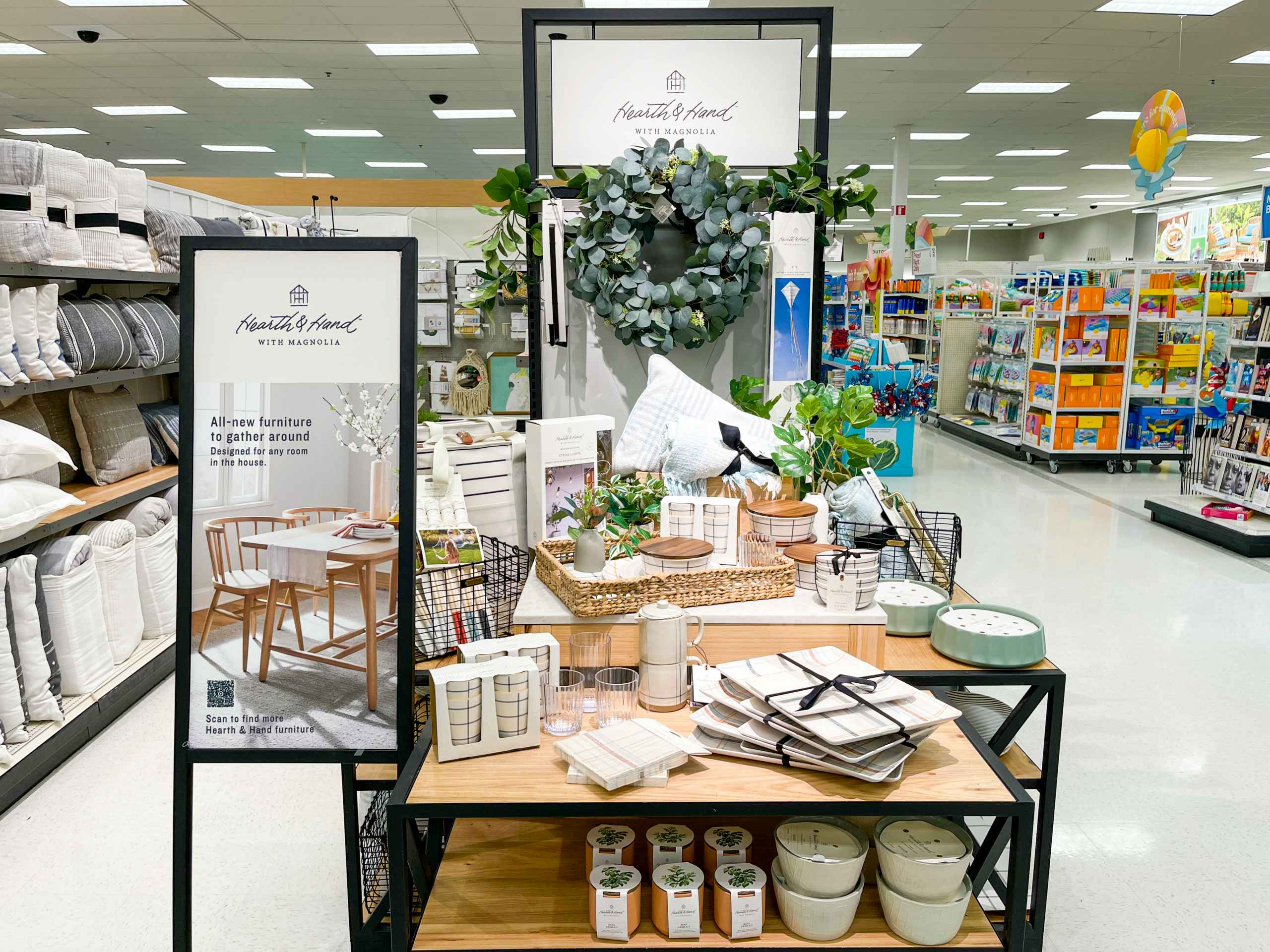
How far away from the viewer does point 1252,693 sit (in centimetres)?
384

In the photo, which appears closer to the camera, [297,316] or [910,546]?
[297,316]

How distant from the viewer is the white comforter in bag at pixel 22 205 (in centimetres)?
310

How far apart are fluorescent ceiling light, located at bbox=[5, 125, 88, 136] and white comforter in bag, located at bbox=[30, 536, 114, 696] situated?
40.5 feet

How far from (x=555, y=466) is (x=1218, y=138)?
14.3 metres

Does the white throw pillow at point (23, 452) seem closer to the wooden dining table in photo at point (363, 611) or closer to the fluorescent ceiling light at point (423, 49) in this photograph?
the wooden dining table in photo at point (363, 611)

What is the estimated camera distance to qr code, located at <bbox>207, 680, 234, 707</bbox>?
1.84 m

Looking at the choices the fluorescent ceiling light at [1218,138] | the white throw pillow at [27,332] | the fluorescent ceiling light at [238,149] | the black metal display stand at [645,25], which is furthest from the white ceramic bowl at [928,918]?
the fluorescent ceiling light at [238,149]

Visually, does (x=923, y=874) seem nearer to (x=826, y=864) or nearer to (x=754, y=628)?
(x=826, y=864)

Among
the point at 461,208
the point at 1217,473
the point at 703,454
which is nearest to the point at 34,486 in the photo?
the point at 703,454

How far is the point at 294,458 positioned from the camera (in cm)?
178

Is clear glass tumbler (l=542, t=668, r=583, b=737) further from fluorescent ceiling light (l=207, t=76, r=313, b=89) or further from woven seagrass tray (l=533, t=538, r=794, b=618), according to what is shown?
fluorescent ceiling light (l=207, t=76, r=313, b=89)

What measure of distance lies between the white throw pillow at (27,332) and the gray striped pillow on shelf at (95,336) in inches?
8.0

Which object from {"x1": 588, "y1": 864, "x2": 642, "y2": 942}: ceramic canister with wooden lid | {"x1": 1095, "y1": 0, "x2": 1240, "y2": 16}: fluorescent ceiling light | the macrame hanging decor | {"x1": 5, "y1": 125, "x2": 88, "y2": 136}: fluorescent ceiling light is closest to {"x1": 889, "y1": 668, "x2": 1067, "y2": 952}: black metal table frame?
{"x1": 588, "y1": 864, "x2": 642, "y2": 942}: ceramic canister with wooden lid

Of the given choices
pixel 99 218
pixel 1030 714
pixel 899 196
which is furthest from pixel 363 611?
pixel 899 196
